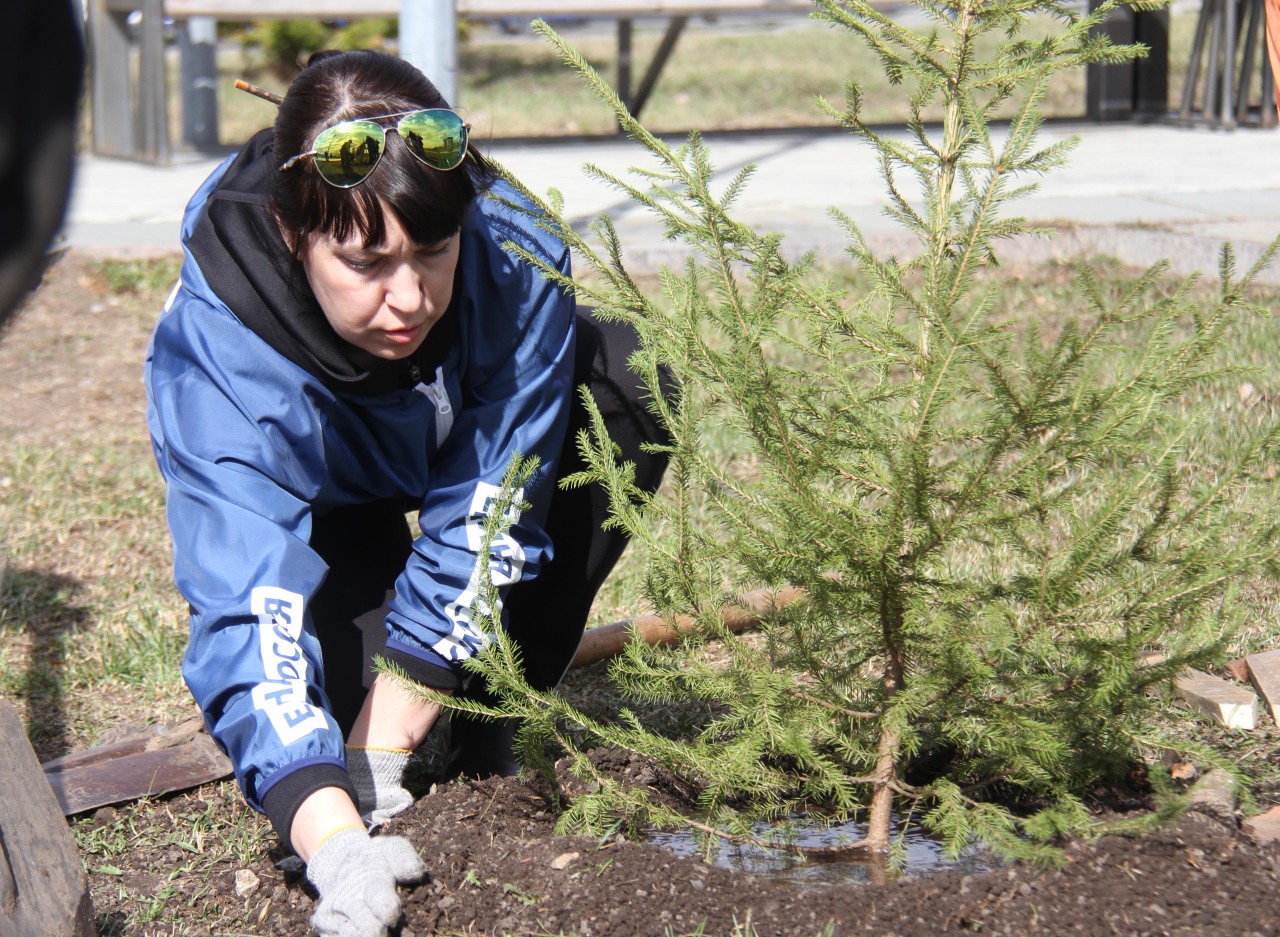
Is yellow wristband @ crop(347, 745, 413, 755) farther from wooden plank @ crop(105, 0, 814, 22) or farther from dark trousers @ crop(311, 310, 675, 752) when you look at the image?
wooden plank @ crop(105, 0, 814, 22)

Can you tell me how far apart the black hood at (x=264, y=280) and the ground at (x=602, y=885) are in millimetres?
731

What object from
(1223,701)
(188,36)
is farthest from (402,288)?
(188,36)

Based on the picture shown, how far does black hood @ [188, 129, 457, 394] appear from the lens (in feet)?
6.82

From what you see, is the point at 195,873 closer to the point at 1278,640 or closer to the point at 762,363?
the point at 762,363

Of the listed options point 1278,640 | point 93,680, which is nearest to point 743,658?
point 1278,640

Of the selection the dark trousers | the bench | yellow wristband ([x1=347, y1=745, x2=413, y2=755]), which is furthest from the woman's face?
the bench

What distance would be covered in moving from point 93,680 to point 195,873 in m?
0.91

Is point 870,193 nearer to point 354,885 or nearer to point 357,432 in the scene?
point 357,432

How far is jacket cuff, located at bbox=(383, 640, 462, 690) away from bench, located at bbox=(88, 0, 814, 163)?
6.25 metres

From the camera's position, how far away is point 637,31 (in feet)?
57.3

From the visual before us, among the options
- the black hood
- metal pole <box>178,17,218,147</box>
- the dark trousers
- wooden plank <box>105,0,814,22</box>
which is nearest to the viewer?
the black hood

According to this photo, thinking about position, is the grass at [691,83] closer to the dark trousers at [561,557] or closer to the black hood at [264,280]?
the dark trousers at [561,557]

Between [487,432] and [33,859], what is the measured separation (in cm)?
94

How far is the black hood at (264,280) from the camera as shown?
6.82 ft
